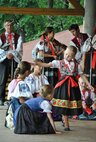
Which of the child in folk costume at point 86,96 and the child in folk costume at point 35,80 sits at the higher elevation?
the child in folk costume at point 35,80

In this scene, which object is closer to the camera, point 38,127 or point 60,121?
point 38,127

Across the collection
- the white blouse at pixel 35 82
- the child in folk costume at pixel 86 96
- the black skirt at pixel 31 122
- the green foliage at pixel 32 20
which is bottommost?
the green foliage at pixel 32 20

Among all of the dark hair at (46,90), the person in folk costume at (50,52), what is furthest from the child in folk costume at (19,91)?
the person in folk costume at (50,52)

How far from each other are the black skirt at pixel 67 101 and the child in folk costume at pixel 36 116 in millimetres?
279

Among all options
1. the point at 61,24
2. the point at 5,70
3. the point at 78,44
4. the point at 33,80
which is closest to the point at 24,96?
the point at 33,80

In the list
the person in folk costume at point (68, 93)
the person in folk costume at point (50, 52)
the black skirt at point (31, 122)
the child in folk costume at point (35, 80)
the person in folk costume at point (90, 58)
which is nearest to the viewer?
the black skirt at point (31, 122)

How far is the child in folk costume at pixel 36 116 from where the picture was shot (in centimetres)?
694

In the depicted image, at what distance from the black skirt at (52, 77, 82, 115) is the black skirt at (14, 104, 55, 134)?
0.97 ft

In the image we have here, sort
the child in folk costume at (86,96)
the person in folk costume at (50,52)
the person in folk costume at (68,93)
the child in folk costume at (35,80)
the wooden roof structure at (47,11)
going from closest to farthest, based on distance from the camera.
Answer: the person in folk costume at (68,93) < the child in folk costume at (35,80) < the child in folk costume at (86,96) < the person in folk costume at (50,52) < the wooden roof structure at (47,11)

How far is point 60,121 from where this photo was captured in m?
8.30

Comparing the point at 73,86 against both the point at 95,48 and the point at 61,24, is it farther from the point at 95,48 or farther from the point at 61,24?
the point at 61,24

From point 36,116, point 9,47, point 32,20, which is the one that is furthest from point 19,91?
point 32,20

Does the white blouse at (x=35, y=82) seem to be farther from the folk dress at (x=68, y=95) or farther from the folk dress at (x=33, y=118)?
the folk dress at (x=33, y=118)

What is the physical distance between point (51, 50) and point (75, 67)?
224 centimetres
